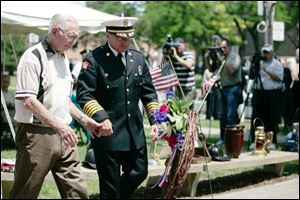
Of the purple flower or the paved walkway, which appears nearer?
the purple flower

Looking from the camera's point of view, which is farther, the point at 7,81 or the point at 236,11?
the point at 236,11

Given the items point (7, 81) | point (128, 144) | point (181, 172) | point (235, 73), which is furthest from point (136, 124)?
point (7, 81)

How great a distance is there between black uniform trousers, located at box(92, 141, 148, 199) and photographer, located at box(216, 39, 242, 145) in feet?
19.4

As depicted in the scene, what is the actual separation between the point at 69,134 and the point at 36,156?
372 mm

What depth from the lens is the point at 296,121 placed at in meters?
11.4

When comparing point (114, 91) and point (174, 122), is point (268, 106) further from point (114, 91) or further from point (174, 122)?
point (114, 91)

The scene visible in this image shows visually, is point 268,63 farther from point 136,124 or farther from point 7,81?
point 136,124

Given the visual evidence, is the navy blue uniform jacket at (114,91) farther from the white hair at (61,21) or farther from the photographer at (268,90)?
the photographer at (268,90)

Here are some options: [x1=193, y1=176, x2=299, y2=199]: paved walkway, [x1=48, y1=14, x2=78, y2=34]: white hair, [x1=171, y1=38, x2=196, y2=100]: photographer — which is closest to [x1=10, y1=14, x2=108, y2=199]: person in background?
[x1=48, y1=14, x2=78, y2=34]: white hair

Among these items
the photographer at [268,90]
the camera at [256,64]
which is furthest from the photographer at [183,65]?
the photographer at [268,90]

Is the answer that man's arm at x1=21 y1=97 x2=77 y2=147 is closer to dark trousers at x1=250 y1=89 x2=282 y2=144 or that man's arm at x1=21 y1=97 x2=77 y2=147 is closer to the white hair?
the white hair

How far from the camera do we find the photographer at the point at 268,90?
11336mm

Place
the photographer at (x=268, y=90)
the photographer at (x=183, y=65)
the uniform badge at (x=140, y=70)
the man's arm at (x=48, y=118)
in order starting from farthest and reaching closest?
the photographer at (x=268, y=90), the photographer at (x=183, y=65), the uniform badge at (x=140, y=70), the man's arm at (x=48, y=118)

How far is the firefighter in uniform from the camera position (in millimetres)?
5363
